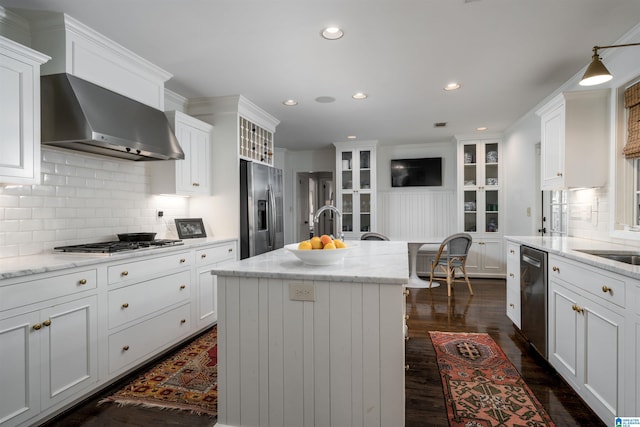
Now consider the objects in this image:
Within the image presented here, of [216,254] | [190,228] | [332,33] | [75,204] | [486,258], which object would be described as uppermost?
[332,33]

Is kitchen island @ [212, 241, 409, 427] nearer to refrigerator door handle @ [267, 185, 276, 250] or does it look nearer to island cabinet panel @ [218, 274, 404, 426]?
island cabinet panel @ [218, 274, 404, 426]

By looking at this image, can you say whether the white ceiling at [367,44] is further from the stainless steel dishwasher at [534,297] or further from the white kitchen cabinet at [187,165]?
the stainless steel dishwasher at [534,297]

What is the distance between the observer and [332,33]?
251 centimetres

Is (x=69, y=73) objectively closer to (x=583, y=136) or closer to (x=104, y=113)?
(x=104, y=113)

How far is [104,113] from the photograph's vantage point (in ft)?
7.97

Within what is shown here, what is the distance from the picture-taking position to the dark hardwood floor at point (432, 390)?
6.40 feet

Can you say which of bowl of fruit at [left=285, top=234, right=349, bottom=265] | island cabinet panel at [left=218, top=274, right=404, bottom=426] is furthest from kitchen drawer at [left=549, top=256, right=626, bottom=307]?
bowl of fruit at [left=285, top=234, right=349, bottom=265]

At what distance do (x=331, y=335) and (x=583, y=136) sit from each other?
285 centimetres

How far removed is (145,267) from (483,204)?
5.40m

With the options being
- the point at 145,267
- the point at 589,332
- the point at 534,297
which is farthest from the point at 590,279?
the point at 145,267

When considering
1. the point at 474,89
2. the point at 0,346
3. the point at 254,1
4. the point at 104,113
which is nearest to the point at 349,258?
the point at 254,1

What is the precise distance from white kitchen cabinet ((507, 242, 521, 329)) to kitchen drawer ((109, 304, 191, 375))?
9.82ft

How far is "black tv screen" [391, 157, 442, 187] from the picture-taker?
643 centimetres

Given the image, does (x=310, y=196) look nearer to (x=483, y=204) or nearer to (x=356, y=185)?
(x=356, y=185)
